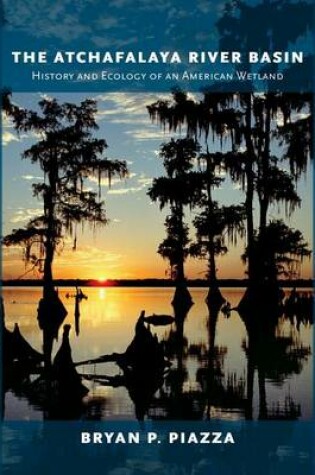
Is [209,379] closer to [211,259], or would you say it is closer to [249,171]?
[249,171]

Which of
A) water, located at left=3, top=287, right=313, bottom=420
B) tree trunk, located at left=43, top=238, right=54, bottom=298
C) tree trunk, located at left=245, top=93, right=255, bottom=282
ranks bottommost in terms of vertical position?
water, located at left=3, top=287, right=313, bottom=420

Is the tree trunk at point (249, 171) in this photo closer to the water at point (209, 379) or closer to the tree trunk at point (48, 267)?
the water at point (209, 379)

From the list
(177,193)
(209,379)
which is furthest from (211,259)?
(209,379)

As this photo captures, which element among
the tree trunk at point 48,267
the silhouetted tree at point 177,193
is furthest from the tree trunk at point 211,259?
the tree trunk at point 48,267

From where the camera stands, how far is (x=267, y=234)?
31.7 metres

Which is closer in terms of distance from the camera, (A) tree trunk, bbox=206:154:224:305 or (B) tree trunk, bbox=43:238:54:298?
(B) tree trunk, bbox=43:238:54:298

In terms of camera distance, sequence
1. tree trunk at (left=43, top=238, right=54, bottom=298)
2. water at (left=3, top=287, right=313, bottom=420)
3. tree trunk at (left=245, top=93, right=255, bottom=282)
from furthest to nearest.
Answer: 1. tree trunk at (left=245, top=93, right=255, bottom=282)
2. tree trunk at (left=43, top=238, right=54, bottom=298)
3. water at (left=3, top=287, right=313, bottom=420)

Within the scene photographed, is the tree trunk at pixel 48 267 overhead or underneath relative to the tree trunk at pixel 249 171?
underneath

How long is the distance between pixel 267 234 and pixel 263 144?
445 cm

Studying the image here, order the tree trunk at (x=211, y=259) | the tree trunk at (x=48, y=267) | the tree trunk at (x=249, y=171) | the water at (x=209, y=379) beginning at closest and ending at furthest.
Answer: the water at (x=209, y=379), the tree trunk at (x=48, y=267), the tree trunk at (x=249, y=171), the tree trunk at (x=211, y=259)

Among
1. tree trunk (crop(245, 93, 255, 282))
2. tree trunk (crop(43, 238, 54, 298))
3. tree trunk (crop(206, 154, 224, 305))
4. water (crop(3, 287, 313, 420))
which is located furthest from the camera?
tree trunk (crop(206, 154, 224, 305))

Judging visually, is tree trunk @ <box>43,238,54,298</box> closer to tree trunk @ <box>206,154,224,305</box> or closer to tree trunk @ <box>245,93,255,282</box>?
tree trunk @ <box>245,93,255,282</box>

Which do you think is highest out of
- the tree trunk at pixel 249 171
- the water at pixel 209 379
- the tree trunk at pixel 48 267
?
the tree trunk at pixel 249 171

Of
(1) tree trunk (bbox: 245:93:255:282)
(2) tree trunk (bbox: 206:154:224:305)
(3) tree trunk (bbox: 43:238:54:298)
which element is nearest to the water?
(3) tree trunk (bbox: 43:238:54:298)
